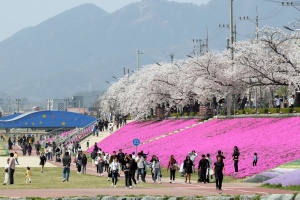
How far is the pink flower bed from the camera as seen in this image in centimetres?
9894

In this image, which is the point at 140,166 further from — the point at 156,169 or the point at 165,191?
the point at 165,191

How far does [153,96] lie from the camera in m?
131

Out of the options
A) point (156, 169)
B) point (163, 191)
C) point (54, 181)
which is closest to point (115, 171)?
point (156, 169)

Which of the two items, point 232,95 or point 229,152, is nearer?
point 229,152

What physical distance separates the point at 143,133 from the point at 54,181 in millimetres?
49762

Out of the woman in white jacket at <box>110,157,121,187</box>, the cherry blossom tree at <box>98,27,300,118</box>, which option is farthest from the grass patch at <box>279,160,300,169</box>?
the cherry blossom tree at <box>98,27,300,118</box>

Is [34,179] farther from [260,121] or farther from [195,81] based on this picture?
[195,81]

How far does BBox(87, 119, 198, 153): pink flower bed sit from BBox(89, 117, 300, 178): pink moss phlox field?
0.36 metres

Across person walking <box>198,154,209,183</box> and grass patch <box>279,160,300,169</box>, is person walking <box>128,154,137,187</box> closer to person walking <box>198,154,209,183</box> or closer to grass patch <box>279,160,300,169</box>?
person walking <box>198,154,209,183</box>

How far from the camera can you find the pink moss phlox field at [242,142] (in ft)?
181

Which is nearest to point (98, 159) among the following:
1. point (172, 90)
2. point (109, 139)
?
point (109, 139)

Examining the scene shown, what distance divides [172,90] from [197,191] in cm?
8144

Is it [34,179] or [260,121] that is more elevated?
[260,121]

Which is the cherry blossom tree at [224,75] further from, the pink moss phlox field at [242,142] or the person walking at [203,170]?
the person walking at [203,170]
